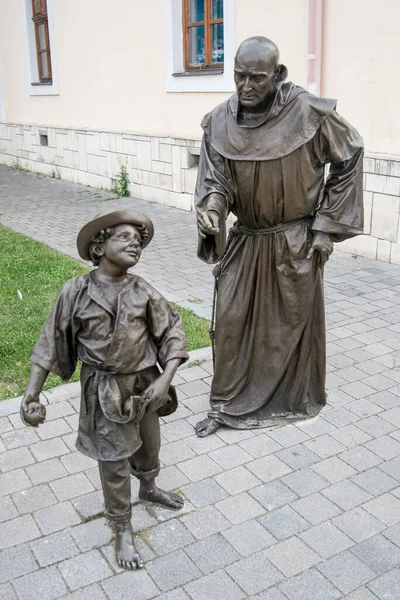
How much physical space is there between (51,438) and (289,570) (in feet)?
5.73

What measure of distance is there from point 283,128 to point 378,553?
2.15 metres

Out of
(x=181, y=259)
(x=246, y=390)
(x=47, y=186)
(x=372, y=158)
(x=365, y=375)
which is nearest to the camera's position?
(x=246, y=390)

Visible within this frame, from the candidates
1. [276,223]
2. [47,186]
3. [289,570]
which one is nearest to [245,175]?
[276,223]

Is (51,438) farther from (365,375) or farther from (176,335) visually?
(365,375)

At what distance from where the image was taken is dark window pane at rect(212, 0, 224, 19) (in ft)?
32.0

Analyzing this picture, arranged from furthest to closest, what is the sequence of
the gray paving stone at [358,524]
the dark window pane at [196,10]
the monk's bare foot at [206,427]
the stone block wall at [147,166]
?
the dark window pane at [196,10] → the stone block wall at [147,166] → the monk's bare foot at [206,427] → the gray paving stone at [358,524]

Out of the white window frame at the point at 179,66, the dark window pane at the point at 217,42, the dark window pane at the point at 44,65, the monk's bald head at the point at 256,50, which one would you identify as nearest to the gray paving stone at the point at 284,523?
the monk's bald head at the point at 256,50

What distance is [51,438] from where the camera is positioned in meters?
4.08

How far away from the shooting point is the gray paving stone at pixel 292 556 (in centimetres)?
295

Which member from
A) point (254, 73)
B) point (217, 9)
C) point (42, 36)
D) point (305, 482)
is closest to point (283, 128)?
point (254, 73)

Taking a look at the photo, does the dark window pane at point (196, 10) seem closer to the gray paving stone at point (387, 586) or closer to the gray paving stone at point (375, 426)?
the gray paving stone at point (375, 426)

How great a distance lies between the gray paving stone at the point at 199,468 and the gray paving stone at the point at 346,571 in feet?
2.92

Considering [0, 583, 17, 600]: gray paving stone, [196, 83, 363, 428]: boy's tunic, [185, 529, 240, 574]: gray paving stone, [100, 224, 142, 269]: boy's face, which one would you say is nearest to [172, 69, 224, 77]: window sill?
[196, 83, 363, 428]: boy's tunic

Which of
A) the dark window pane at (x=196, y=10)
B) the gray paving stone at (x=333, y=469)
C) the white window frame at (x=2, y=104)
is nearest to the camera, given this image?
the gray paving stone at (x=333, y=469)
